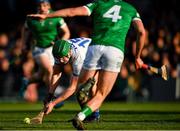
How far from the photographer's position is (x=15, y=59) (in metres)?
26.6

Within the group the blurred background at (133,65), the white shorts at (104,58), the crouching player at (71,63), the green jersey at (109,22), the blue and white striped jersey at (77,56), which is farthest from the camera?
the blurred background at (133,65)

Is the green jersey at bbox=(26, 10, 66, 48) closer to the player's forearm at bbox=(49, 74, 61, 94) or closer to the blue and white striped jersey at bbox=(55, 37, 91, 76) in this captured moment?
the player's forearm at bbox=(49, 74, 61, 94)

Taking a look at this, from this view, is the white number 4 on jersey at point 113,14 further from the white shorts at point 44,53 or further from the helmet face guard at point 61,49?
the white shorts at point 44,53

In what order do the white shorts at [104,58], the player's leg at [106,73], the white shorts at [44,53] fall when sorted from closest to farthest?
the player's leg at [106,73], the white shorts at [104,58], the white shorts at [44,53]

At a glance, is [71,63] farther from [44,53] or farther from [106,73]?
[44,53]

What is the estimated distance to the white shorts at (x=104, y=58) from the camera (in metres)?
12.3

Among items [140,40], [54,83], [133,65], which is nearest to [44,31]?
[54,83]

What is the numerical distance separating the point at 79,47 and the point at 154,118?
9.58 ft

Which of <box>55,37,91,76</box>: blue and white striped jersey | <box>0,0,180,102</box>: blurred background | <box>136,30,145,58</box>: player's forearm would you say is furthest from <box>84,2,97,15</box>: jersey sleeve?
<box>0,0,180,102</box>: blurred background

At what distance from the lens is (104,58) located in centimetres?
1232

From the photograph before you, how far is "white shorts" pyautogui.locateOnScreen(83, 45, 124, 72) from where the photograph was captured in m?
12.3

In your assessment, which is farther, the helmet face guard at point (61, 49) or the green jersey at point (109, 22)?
the helmet face guard at point (61, 49)

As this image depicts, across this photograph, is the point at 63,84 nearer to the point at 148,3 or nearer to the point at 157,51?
the point at 157,51

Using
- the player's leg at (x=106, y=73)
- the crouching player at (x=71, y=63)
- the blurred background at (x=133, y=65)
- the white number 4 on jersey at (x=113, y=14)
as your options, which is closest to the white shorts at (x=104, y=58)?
the player's leg at (x=106, y=73)
